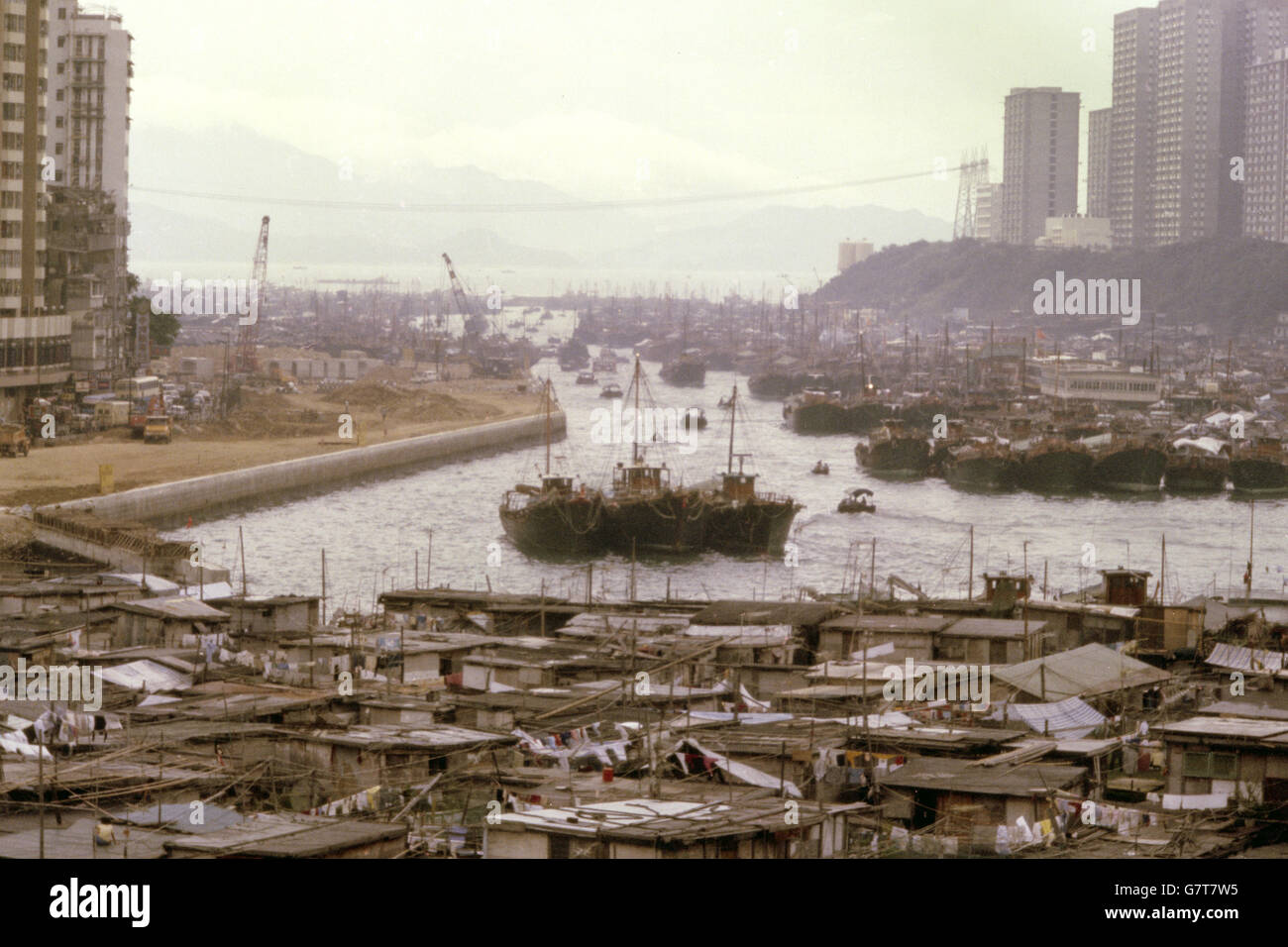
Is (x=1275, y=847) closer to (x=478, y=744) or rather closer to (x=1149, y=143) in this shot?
(x=478, y=744)

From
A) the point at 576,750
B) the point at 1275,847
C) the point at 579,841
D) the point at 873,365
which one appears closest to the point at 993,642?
the point at 576,750

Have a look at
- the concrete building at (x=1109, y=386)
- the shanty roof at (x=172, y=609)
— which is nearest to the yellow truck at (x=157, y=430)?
the shanty roof at (x=172, y=609)

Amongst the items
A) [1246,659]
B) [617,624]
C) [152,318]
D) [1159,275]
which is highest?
[1159,275]

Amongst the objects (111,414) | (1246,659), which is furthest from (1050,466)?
(1246,659)

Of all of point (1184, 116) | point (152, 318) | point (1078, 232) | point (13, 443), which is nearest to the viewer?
point (13, 443)

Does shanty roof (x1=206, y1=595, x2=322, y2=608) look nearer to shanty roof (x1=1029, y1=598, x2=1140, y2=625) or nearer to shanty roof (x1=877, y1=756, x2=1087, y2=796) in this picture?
shanty roof (x1=1029, y1=598, x2=1140, y2=625)

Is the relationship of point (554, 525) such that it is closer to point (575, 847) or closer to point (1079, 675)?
point (1079, 675)

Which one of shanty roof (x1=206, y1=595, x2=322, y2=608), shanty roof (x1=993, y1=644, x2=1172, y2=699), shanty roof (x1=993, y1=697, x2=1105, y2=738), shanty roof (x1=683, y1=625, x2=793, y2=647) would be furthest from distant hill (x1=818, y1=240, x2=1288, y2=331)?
shanty roof (x1=993, y1=697, x2=1105, y2=738)
